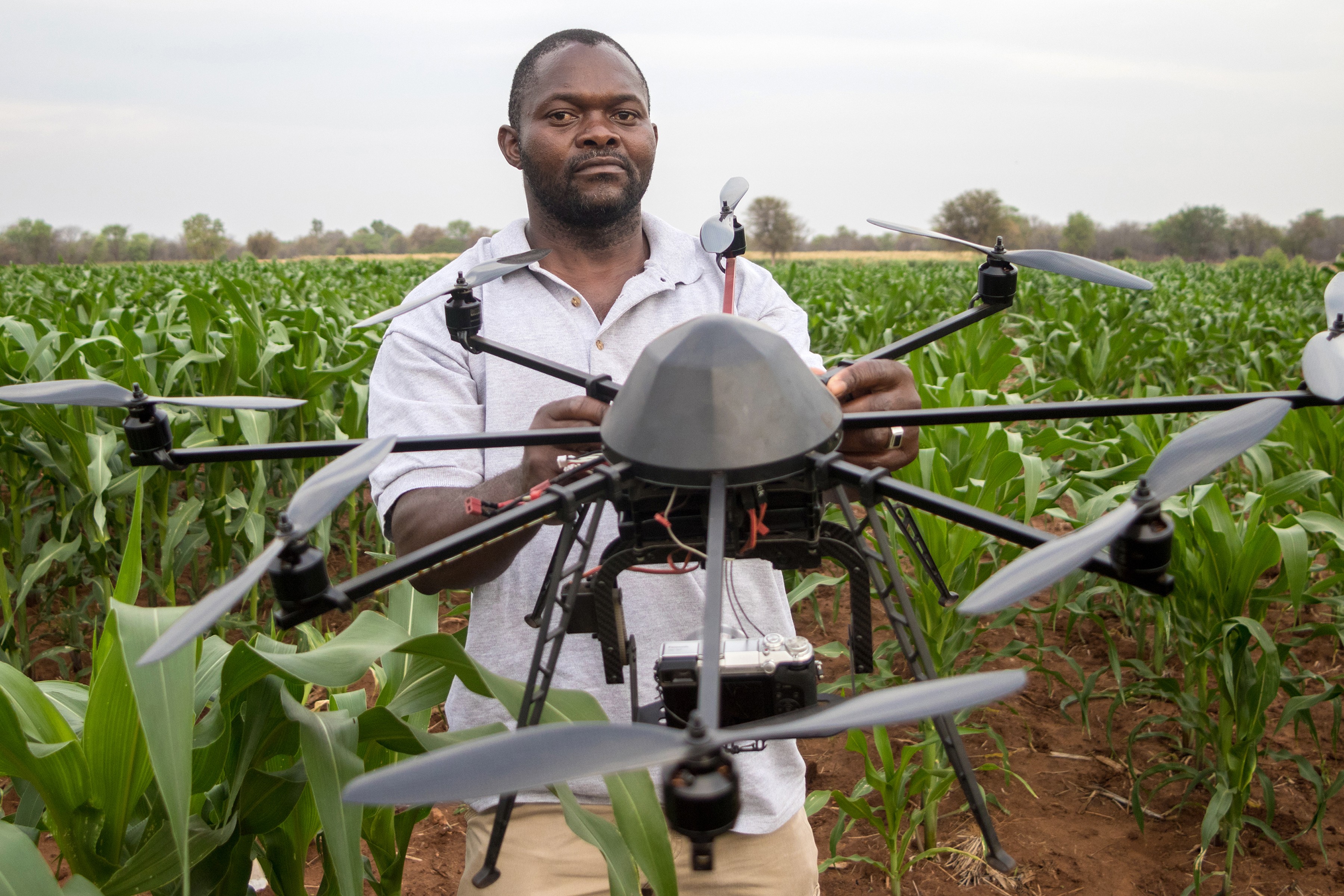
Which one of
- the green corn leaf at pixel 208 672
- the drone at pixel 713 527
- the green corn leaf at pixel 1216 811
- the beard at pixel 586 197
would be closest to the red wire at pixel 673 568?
the drone at pixel 713 527

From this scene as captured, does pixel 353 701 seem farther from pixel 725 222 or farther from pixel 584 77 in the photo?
pixel 584 77

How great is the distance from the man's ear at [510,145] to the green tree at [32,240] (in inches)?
2044

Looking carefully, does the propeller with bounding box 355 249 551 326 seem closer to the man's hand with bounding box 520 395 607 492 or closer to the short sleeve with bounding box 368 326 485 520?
the man's hand with bounding box 520 395 607 492

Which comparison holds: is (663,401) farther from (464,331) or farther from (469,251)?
(469,251)

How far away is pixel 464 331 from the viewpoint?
0.93 m

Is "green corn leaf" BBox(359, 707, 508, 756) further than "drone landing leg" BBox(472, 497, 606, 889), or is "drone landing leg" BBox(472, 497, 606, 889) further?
"green corn leaf" BBox(359, 707, 508, 756)

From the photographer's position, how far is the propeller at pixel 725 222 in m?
0.79

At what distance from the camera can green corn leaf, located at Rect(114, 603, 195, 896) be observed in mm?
1048

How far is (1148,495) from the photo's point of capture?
52 centimetres

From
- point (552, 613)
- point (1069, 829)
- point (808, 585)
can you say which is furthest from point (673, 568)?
point (1069, 829)

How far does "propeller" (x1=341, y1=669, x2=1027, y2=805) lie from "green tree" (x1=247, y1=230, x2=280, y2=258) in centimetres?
6235

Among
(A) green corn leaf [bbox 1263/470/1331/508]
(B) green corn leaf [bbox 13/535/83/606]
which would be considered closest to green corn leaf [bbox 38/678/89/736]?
(B) green corn leaf [bbox 13/535/83/606]

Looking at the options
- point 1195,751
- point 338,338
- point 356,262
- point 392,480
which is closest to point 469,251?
point 392,480

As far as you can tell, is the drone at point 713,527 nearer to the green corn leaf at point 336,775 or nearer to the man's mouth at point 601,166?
the green corn leaf at point 336,775
